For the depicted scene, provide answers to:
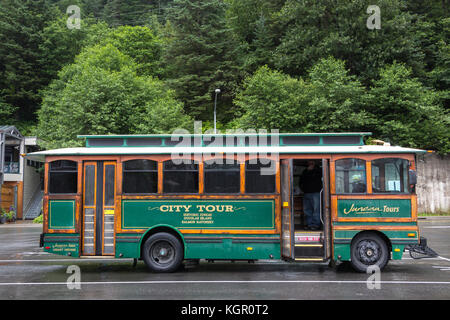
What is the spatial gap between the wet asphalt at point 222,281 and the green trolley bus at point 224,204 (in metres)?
0.59

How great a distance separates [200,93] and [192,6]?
8.87 metres

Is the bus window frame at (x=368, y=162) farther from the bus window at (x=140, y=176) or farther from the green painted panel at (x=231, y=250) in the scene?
the bus window at (x=140, y=176)

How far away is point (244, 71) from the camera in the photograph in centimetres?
4059

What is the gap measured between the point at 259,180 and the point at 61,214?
5.43 meters

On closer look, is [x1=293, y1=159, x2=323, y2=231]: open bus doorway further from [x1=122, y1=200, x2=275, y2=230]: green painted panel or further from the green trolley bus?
[x1=122, y1=200, x2=275, y2=230]: green painted panel

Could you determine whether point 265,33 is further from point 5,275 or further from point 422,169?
point 5,275

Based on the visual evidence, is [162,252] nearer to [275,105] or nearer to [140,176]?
[140,176]

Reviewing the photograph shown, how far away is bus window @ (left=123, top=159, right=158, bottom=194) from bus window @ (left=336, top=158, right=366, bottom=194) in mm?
4963

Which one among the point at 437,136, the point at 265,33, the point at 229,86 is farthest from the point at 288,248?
the point at 265,33

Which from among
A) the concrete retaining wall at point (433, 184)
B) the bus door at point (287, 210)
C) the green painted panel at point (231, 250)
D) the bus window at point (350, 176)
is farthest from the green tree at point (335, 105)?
the green painted panel at point (231, 250)

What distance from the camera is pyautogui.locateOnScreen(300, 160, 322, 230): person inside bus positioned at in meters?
11.5

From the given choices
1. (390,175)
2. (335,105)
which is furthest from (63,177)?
(335,105)

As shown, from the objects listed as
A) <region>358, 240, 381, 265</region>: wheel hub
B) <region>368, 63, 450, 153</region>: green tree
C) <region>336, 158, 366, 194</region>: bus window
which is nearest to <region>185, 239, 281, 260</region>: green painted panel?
<region>358, 240, 381, 265</region>: wheel hub

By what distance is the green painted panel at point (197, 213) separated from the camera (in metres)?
11.1
